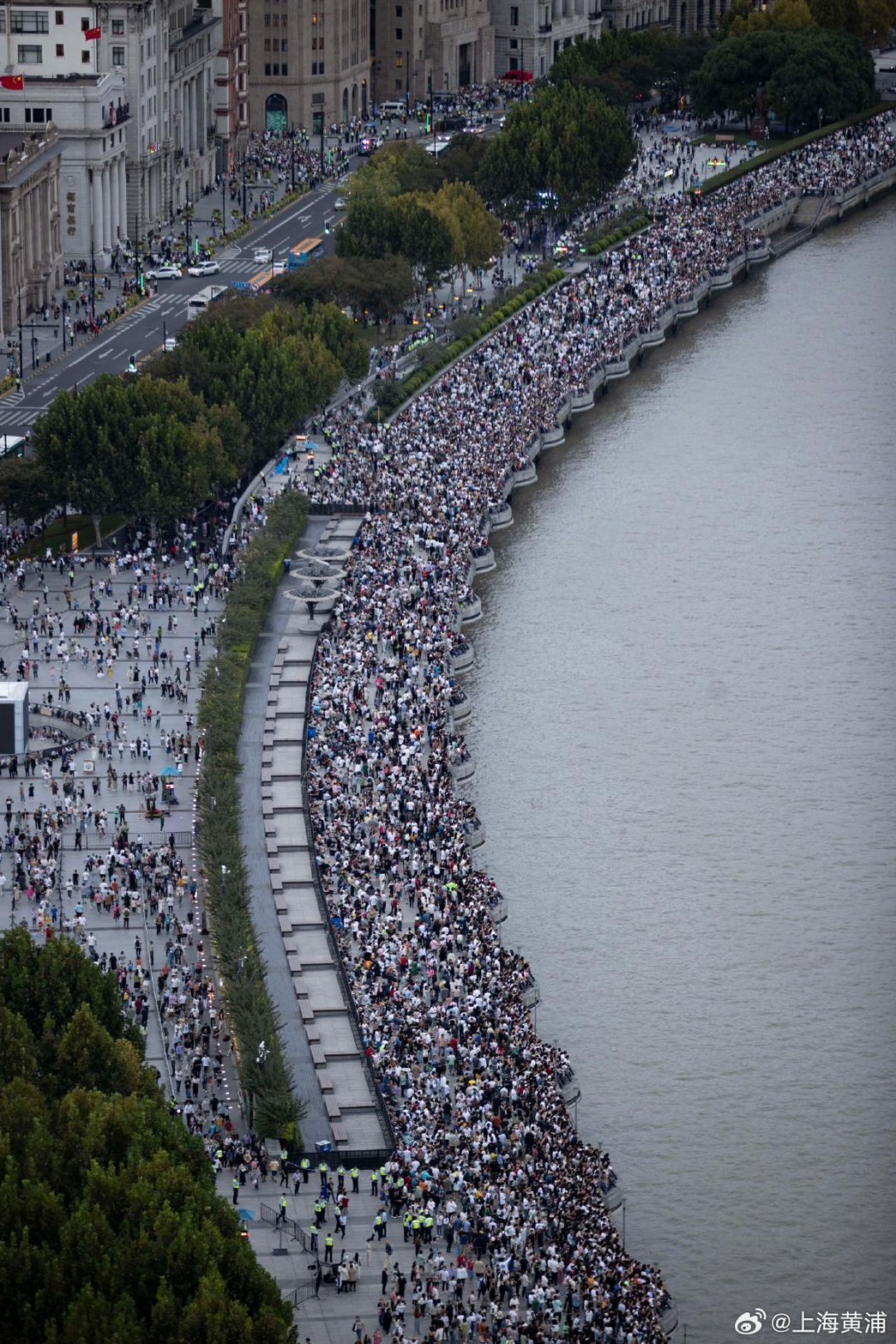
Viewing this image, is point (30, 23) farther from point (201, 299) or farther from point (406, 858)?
point (406, 858)

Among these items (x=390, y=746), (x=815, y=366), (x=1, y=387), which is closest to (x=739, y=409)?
(x=815, y=366)

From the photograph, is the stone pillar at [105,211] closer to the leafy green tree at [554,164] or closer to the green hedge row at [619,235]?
the leafy green tree at [554,164]

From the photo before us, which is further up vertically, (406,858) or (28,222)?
(28,222)

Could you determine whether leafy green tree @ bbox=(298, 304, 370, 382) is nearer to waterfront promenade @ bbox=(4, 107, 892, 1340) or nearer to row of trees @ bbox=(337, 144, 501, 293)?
waterfront promenade @ bbox=(4, 107, 892, 1340)

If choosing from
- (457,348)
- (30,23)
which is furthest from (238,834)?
(30,23)

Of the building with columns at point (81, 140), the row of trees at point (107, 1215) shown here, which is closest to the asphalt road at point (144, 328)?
the building with columns at point (81, 140)
